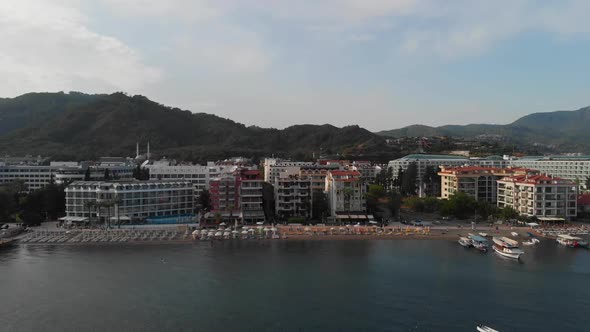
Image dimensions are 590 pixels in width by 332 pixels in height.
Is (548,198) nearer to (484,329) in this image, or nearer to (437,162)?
(484,329)

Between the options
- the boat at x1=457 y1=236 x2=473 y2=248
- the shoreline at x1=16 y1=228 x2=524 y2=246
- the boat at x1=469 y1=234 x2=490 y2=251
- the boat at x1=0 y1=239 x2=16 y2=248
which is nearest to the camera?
the boat at x1=469 y1=234 x2=490 y2=251

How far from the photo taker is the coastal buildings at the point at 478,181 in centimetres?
4397

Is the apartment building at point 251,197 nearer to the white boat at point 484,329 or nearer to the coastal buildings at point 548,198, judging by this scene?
the coastal buildings at point 548,198

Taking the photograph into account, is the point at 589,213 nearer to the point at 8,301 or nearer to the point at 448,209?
the point at 448,209

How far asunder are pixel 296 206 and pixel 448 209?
44.1 ft

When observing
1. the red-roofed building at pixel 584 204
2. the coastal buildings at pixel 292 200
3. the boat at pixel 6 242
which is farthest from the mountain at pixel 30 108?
the red-roofed building at pixel 584 204

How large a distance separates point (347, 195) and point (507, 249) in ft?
45.4

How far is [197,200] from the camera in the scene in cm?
4341

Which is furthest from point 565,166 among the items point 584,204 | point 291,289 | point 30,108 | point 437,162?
point 30,108

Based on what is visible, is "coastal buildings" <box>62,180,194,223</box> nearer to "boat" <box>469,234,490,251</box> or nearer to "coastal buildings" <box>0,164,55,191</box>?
"coastal buildings" <box>0,164,55,191</box>

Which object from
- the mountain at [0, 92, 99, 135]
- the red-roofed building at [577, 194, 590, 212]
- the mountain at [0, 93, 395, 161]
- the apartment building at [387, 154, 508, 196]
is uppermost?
the mountain at [0, 92, 99, 135]

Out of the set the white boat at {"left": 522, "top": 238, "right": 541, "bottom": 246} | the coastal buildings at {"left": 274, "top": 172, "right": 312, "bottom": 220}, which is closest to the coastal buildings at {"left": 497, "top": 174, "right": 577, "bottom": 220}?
the white boat at {"left": 522, "top": 238, "right": 541, "bottom": 246}

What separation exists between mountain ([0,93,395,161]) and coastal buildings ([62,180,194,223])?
141 ft

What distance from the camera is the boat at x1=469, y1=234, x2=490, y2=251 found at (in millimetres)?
28630
